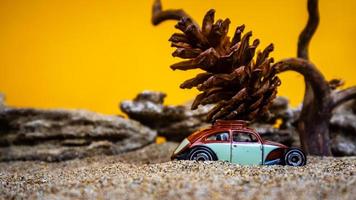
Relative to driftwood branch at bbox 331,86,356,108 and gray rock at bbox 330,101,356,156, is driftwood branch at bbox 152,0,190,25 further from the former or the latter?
gray rock at bbox 330,101,356,156

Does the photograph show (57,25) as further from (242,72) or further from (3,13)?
(242,72)

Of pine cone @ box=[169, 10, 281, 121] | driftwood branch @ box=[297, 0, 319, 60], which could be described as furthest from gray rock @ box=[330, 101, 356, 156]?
pine cone @ box=[169, 10, 281, 121]

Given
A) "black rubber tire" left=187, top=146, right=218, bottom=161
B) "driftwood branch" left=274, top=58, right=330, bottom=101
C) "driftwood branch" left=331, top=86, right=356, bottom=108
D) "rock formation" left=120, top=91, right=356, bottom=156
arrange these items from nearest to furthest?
1. "black rubber tire" left=187, top=146, right=218, bottom=161
2. "driftwood branch" left=274, top=58, right=330, bottom=101
3. "driftwood branch" left=331, top=86, right=356, bottom=108
4. "rock formation" left=120, top=91, right=356, bottom=156

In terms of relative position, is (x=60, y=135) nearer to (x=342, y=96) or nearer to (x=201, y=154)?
(x=201, y=154)

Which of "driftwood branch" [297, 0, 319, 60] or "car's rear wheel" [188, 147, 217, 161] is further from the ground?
"driftwood branch" [297, 0, 319, 60]

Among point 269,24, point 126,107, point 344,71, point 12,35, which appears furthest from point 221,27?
point 12,35

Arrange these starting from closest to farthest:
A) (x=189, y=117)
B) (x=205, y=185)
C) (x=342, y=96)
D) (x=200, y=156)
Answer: (x=205, y=185)
(x=200, y=156)
(x=342, y=96)
(x=189, y=117)

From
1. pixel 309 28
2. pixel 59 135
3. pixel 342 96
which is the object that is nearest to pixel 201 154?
pixel 342 96
